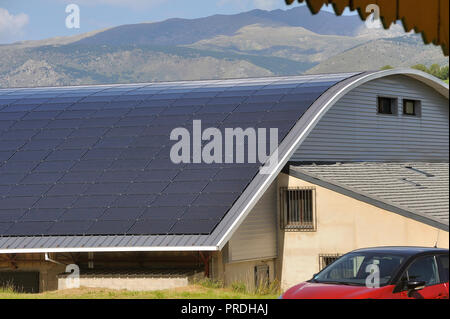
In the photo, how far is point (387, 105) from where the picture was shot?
36.2 metres

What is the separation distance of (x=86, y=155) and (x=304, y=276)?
8.99m

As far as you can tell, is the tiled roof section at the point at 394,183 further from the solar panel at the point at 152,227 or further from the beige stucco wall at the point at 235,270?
the solar panel at the point at 152,227

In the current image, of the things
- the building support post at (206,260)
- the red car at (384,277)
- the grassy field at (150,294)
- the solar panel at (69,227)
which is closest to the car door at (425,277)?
the red car at (384,277)

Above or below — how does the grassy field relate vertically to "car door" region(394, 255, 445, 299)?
below

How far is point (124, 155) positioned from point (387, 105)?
1385cm

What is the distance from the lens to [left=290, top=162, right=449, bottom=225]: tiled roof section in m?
27.1

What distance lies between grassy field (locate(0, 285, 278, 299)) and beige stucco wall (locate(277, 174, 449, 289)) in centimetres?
638

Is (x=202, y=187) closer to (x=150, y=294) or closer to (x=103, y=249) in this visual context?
(x=103, y=249)

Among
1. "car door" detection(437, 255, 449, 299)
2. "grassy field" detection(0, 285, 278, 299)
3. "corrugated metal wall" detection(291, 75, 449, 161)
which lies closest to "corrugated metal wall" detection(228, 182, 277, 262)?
"corrugated metal wall" detection(291, 75, 449, 161)

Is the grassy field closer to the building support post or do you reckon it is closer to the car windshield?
the building support post

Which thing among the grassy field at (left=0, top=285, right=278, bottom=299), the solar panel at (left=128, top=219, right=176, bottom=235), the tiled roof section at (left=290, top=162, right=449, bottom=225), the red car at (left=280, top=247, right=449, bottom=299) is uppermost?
the tiled roof section at (left=290, top=162, right=449, bottom=225)

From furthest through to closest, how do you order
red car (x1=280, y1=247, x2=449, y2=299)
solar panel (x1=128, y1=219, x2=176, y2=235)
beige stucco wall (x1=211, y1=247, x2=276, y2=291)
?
beige stucco wall (x1=211, y1=247, x2=276, y2=291)
solar panel (x1=128, y1=219, x2=176, y2=235)
red car (x1=280, y1=247, x2=449, y2=299)

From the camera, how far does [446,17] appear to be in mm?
5301

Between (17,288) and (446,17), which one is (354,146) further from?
(446,17)
